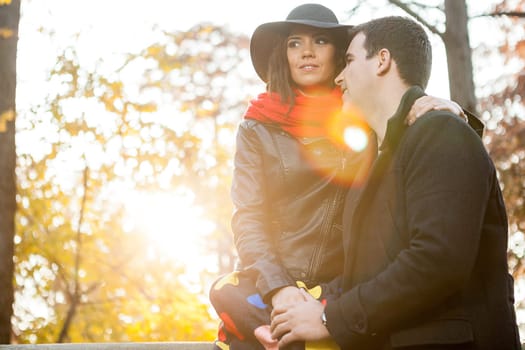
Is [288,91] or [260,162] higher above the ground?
[288,91]

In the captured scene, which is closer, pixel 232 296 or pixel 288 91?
pixel 232 296

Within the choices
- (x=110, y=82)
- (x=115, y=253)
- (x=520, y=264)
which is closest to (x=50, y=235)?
(x=115, y=253)

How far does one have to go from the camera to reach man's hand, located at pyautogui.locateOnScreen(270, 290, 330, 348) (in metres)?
1.93

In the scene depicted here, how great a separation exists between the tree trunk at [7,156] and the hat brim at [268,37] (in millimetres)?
2727

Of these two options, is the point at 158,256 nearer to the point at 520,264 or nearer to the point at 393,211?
the point at 520,264

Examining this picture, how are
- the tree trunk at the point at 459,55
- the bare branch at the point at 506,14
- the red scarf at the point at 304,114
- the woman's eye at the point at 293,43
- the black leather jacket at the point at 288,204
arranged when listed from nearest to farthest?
the black leather jacket at the point at 288,204
the red scarf at the point at 304,114
the woman's eye at the point at 293,43
the tree trunk at the point at 459,55
the bare branch at the point at 506,14

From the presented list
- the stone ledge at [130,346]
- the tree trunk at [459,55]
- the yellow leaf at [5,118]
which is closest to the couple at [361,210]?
the stone ledge at [130,346]

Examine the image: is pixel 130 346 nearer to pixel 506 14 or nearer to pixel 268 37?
pixel 268 37

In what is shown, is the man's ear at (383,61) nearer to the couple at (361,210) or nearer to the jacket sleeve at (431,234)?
the couple at (361,210)

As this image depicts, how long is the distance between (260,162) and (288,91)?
36cm

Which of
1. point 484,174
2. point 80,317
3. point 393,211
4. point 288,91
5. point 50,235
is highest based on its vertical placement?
point 288,91

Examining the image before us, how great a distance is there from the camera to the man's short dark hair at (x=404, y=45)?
2.13m

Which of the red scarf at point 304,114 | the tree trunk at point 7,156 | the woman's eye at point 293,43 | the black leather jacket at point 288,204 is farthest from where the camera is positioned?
the tree trunk at point 7,156

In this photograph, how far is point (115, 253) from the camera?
731 cm
